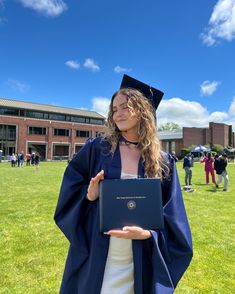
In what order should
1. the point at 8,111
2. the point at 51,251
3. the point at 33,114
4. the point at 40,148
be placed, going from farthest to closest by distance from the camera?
1. the point at 40,148
2. the point at 33,114
3. the point at 8,111
4. the point at 51,251

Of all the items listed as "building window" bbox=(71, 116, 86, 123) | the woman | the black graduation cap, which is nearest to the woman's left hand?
the woman

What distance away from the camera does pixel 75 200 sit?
180cm

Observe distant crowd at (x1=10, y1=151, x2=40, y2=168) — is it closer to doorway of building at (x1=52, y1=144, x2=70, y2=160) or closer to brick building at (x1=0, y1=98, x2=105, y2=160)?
brick building at (x1=0, y1=98, x2=105, y2=160)

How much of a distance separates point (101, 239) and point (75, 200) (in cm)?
31

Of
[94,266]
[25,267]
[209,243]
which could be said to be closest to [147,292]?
[94,266]

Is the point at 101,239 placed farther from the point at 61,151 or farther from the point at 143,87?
the point at 61,151

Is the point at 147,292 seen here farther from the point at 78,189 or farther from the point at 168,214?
the point at 78,189

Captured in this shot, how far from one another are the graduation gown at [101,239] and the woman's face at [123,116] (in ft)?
0.59

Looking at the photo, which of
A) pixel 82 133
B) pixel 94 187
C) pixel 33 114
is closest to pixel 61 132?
pixel 82 133

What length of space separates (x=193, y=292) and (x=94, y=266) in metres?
2.66

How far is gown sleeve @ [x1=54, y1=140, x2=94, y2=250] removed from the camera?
172 cm

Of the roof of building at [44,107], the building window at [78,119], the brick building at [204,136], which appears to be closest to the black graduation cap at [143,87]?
the roof of building at [44,107]

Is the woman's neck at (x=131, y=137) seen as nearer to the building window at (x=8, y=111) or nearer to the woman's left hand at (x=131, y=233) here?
the woman's left hand at (x=131, y=233)

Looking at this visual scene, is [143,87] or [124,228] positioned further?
[143,87]
